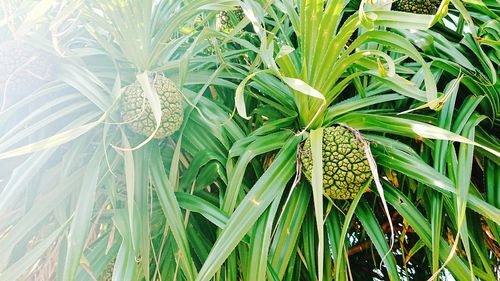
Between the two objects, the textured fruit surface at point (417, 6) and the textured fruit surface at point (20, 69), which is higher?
the textured fruit surface at point (20, 69)

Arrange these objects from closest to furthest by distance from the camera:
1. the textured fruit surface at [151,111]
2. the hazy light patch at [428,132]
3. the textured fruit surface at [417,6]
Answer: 1. the hazy light patch at [428,132]
2. the textured fruit surface at [151,111]
3. the textured fruit surface at [417,6]

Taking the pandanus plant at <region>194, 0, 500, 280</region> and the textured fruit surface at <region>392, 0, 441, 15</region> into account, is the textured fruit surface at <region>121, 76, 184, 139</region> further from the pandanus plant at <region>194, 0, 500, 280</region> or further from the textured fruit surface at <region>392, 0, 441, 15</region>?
the textured fruit surface at <region>392, 0, 441, 15</region>

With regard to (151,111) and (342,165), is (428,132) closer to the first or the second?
(342,165)

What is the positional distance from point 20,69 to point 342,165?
0.52 meters

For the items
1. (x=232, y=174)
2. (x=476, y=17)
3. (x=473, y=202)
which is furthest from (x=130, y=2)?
(x=476, y=17)

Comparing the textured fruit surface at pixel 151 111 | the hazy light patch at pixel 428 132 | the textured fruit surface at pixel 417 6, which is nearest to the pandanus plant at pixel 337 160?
the hazy light patch at pixel 428 132

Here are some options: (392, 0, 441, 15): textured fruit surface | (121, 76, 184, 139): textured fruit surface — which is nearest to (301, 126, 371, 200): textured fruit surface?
(121, 76, 184, 139): textured fruit surface

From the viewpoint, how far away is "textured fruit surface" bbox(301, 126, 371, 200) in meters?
0.80

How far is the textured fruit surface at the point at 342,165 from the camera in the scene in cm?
80

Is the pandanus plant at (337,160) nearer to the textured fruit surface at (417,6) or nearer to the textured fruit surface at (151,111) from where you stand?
the textured fruit surface at (151,111)

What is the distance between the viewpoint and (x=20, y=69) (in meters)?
0.83

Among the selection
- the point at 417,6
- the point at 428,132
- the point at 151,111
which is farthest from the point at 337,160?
the point at 417,6

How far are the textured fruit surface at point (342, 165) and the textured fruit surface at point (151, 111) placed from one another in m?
0.21

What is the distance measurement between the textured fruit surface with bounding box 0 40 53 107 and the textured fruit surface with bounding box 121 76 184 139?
0.50 ft
